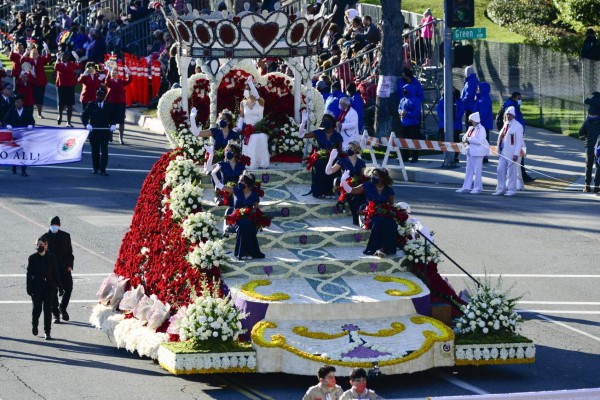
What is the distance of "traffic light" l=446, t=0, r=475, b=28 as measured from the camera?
35438 millimetres

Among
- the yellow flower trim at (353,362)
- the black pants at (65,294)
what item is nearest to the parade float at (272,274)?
Result: the yellow flower trim at (353,362)

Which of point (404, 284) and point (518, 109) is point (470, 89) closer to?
point (518, 109)

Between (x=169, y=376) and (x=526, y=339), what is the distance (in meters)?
4.98

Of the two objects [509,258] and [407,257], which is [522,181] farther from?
[407,257]

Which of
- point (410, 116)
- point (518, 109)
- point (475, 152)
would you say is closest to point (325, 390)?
point (475, 152)

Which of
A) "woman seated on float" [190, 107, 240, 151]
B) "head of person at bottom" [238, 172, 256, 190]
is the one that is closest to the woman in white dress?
"woman seated on float" [190, 107, 240, 151]

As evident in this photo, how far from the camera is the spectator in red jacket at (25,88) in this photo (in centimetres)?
4234

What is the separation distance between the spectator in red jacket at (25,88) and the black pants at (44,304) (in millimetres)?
19990

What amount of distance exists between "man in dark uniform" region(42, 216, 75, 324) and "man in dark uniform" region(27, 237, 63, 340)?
0.83 m

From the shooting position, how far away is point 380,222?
2209cm

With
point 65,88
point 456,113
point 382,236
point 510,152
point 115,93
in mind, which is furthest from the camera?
point 65,88

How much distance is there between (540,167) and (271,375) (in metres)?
17.8

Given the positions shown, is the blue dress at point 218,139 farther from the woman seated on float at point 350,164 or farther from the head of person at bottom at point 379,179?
the head of person at bottom at point 379,179

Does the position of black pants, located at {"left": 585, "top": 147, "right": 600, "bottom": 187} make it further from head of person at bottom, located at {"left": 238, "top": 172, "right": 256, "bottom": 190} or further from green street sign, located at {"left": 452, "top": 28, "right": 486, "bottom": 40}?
head of person at bottom, located at {"left": 238, "top": 172, "right": 256, "bottom": 190}
